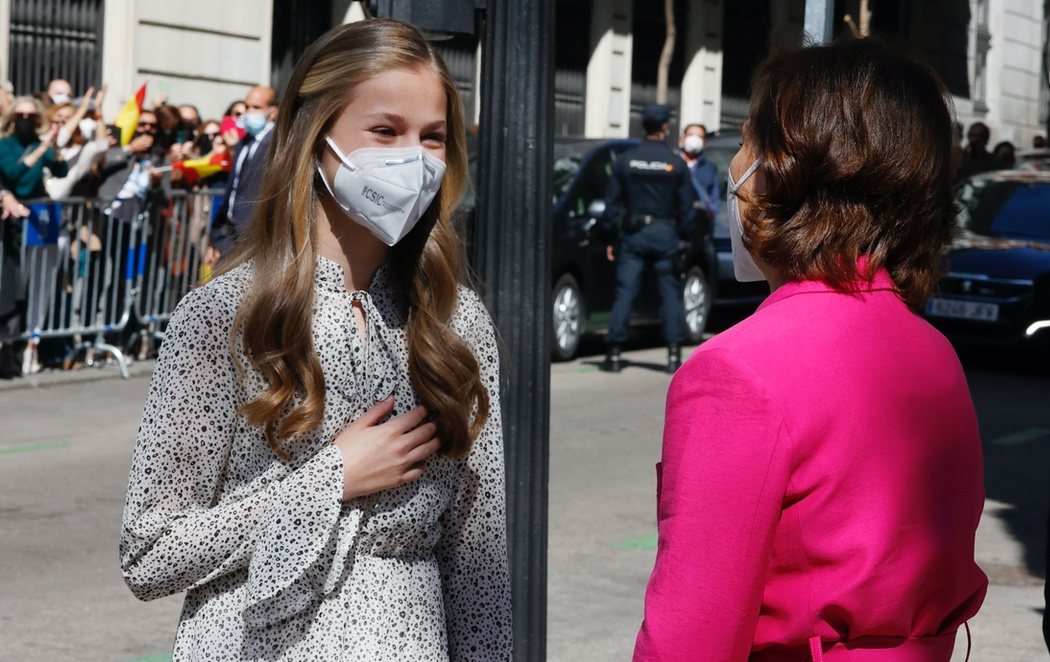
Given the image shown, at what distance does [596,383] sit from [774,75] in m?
10.7

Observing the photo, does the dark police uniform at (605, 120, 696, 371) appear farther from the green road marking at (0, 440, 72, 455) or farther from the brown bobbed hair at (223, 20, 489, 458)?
the brown bobbed hair at (223, 20, 489, 458)

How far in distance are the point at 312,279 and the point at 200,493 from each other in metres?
0.35

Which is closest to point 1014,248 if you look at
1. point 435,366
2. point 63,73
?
point 63,73

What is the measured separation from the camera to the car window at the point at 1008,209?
14.6 metres

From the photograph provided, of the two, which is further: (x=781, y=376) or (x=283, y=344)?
(x=283, y=344)

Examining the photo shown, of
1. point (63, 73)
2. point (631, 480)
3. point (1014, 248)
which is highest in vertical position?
point (63, 73)

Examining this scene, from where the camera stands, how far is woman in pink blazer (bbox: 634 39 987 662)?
1855 millimetres

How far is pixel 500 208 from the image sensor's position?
3.48 metres

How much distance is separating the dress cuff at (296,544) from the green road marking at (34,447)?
7.36 m

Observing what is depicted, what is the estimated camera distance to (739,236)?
2.16 metres

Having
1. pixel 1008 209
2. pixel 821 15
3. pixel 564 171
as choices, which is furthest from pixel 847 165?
pixel 1008 209

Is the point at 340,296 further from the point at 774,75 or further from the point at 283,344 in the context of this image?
the point at 774,75

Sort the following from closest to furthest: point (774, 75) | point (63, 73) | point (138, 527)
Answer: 1. point (774, 75)
2. point (138, 527)
3. point (63, 73)

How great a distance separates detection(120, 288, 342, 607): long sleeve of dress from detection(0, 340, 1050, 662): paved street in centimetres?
355
